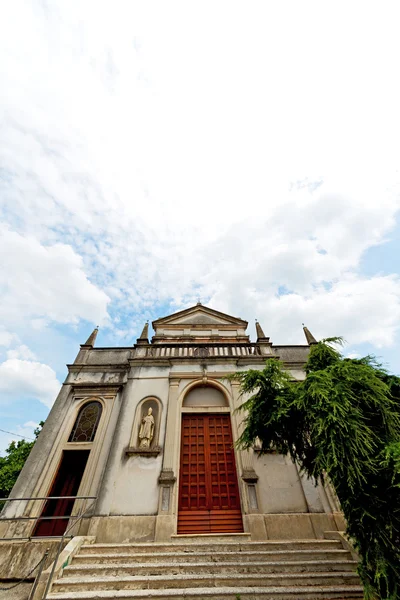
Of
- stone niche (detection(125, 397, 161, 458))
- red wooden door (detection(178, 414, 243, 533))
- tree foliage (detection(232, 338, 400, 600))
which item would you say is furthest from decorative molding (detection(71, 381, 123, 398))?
tree foliage (detection(232, 338, 400, 600))

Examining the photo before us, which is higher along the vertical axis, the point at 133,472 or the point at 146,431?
the point at 146,431

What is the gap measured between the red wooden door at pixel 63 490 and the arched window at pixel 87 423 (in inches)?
18.7

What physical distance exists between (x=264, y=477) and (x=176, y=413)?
3387mm

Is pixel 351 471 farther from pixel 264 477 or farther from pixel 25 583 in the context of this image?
pixel 25 583

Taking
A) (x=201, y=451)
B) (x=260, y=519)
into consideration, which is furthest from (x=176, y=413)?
(x=260, y=519)

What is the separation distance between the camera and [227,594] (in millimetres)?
4617

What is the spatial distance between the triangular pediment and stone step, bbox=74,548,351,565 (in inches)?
388

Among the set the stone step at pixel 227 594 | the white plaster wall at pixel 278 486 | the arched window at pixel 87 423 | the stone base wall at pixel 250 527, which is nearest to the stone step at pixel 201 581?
the stone step at pixel 227 594

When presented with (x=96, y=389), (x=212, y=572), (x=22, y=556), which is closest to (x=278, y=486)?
(x=212, y=572)

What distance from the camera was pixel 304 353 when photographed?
12.3 m

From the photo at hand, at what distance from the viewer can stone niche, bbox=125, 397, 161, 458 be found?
340 inches

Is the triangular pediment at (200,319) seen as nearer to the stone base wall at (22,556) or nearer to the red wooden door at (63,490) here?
the red wooden door at (63,490)

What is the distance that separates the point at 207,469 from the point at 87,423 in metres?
4.87

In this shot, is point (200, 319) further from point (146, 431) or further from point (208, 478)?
point (208, 478)
